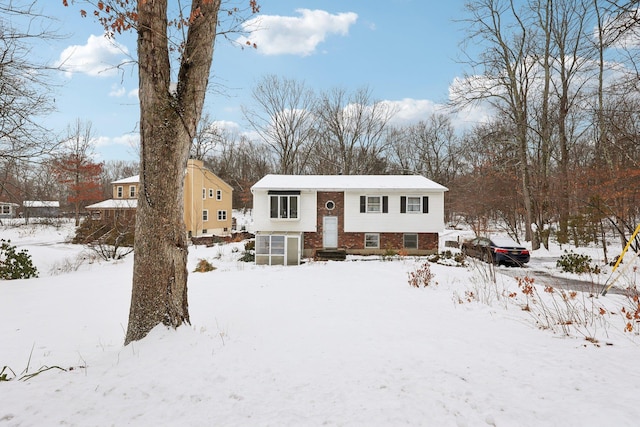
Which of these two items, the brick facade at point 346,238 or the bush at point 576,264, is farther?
the brick facade at point 346,238

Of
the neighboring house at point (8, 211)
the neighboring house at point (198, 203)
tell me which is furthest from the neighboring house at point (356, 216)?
the neighboring house at point (8, 211)

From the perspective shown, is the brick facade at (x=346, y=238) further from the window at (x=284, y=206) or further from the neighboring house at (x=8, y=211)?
the neighboring house at (x=8, y=211)

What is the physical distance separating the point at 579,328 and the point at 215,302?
264 inches

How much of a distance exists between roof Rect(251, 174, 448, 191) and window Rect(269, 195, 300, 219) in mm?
621

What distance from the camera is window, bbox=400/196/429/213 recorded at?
63.3 feet

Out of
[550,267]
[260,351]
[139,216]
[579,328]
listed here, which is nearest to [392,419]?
[260,351]

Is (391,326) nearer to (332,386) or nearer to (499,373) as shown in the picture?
(499,373)

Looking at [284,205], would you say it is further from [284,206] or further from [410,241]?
[410,241]

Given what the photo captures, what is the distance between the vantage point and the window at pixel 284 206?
61.6 ft

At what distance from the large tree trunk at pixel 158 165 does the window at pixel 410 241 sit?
16901 millimetres

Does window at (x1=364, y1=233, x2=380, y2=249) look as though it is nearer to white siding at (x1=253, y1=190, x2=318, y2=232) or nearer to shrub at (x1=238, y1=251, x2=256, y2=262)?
white siding at (x1=253, y1=190, x2=318, y2=232)

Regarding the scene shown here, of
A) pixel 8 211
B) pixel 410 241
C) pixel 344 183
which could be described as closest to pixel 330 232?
pixel 344 183

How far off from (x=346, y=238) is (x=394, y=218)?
321 centimetres

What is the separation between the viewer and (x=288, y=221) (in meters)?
18.9
